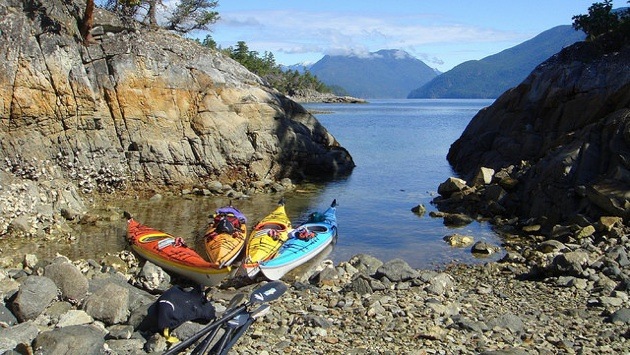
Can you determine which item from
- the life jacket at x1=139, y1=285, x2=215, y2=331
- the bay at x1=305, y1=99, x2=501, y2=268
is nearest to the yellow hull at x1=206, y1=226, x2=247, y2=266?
the bay at x1=305, y1=99, x2=501, y2=268

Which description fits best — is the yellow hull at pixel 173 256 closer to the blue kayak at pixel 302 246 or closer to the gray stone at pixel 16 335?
the blue kayak at pixel 302 246

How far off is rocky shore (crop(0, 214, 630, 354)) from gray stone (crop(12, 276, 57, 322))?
0.06 ft

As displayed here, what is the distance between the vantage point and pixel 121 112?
905 inches

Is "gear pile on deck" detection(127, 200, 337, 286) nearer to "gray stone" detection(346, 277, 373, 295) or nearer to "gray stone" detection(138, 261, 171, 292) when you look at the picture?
"gray stone" detection(138, 261, 171, 292)

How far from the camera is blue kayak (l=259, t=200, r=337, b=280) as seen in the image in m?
13.8

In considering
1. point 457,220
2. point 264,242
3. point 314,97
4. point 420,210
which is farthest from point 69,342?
point 314,97

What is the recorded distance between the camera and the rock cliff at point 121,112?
2036 centimetres

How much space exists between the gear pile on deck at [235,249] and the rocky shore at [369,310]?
0.41 meters

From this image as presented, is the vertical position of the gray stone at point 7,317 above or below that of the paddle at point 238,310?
below

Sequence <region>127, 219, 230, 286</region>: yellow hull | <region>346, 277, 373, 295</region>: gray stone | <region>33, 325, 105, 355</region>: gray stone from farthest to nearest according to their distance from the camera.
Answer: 1. <region>127, 219, 230, 286</region>: yellow hull
2. <region>346, 277, 373, 295</region>: gray stone
3. <region>33, 325, 105, 355</region>: gray stone

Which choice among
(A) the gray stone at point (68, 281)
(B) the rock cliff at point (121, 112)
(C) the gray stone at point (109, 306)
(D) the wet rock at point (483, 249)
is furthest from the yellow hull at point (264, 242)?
(B) the rock cliff at point (121, 112)

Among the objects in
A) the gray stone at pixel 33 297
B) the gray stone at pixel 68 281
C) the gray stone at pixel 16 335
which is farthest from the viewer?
the gray stone at pixel 68 281

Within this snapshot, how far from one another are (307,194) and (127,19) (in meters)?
10.7

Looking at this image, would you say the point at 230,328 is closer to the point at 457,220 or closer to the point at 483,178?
the point at 457,220
